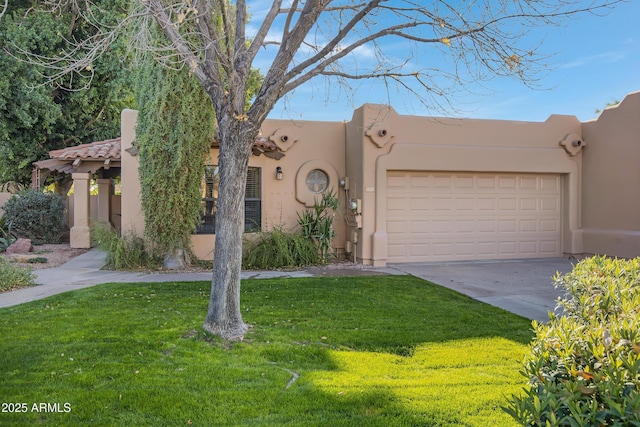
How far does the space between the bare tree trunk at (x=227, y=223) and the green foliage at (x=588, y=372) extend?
355 centimetres

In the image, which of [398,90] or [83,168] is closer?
[398,90]

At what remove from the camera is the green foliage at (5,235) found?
13.3 metres

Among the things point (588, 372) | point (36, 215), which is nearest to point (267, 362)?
point (588, 372)

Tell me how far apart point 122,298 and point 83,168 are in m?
7.83

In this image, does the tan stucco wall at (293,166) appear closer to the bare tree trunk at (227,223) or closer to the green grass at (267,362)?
the green grass at (267,362)

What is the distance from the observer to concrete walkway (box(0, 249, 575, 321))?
7.69m

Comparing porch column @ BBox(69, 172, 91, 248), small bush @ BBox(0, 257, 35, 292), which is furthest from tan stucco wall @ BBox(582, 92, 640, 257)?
porch column @ BBox(69, 172, 91, 248)

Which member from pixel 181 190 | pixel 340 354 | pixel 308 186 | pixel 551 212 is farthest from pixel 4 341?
pixel 551 212

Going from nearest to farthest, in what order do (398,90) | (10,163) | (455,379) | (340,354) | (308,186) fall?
1. (455,379)
2. (340,354)
3. (398,90)
4. (308,186)
5. (10,163)

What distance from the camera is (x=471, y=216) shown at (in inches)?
505

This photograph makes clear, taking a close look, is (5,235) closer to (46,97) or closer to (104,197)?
(104,197)

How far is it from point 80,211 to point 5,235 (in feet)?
7.07

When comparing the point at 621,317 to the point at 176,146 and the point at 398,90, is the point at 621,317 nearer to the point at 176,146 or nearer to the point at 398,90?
the point at 398,90

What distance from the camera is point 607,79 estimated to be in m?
13.7
